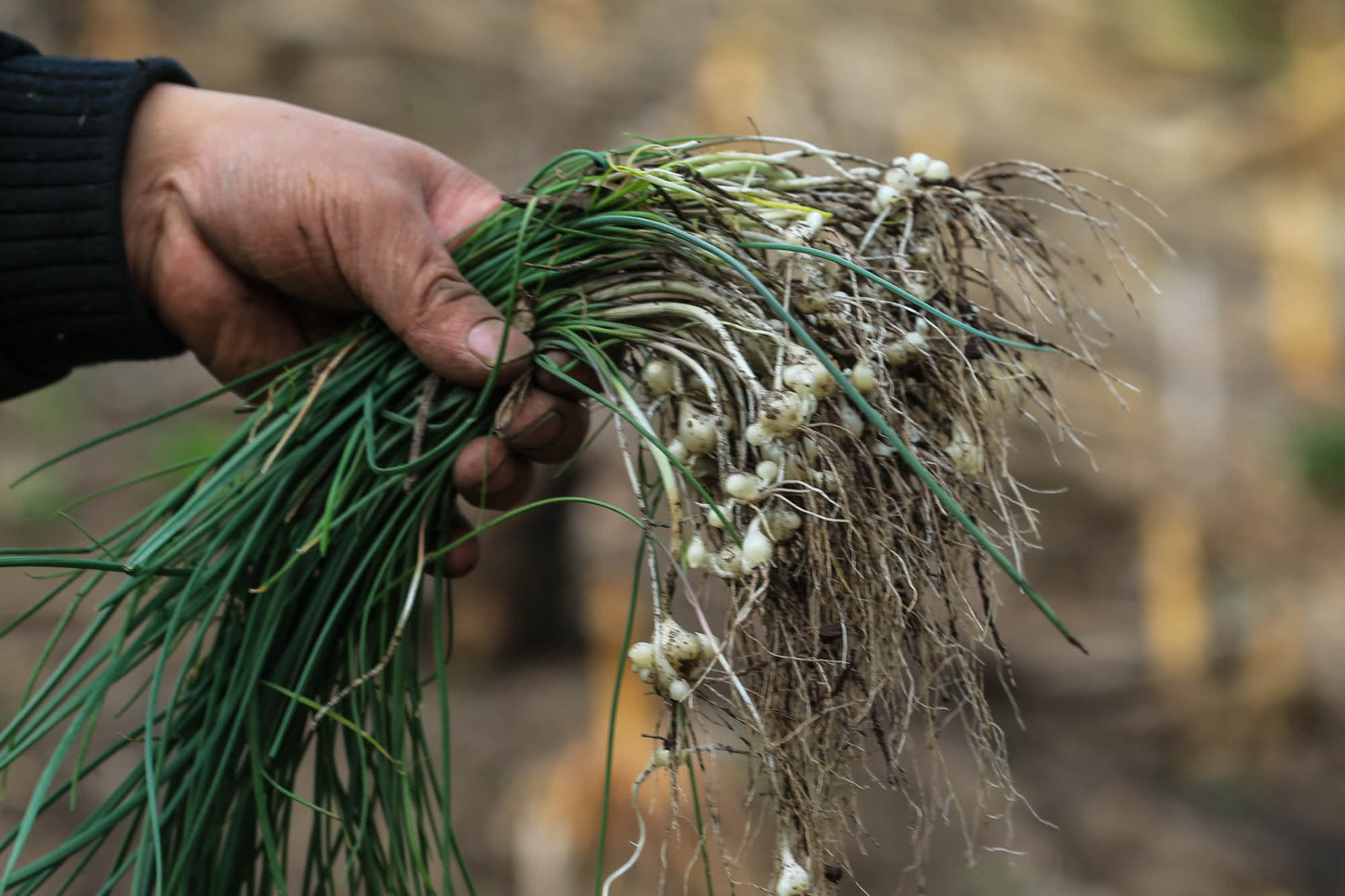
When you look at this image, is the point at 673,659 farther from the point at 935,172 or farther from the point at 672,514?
the point at 935,172

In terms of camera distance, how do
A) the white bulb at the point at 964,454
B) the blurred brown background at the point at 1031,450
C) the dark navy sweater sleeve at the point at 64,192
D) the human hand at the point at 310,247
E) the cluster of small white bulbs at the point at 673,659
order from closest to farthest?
the cluster of small white bulbs at the point at 673,659
the white bulb at the point at 964,454
the human hand at the point at 310,247
the dark navy sweater sleeve at the point at 64,192
the blurred brown background at the point at 1031,450

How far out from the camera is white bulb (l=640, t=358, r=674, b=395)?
805mm

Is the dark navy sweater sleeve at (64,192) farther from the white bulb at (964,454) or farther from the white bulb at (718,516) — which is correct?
the white bulb at (964,454)

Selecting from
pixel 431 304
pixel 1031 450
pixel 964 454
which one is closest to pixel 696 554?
pixel 964 454

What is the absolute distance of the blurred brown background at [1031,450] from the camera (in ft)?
8.98

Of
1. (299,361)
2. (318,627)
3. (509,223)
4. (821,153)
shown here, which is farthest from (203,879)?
(821,153)

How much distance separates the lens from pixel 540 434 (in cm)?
95

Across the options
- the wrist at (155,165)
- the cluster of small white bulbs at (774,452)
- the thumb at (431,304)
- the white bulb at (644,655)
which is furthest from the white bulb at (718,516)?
the wrist at (155,165)

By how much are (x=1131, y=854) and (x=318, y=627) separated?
106 inches

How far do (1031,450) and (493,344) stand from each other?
104 inches

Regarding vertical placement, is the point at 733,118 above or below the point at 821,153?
above

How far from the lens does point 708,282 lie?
80 cm

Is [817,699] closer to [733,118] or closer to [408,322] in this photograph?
[408,322]

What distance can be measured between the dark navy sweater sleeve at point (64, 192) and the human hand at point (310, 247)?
38mm
